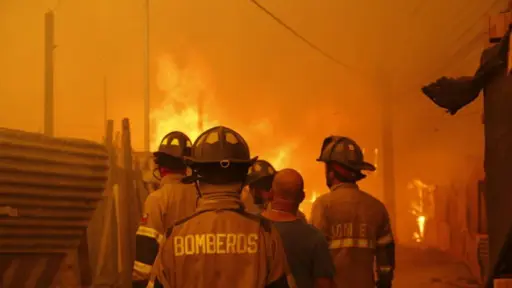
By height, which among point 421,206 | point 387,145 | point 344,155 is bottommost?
point 421,206

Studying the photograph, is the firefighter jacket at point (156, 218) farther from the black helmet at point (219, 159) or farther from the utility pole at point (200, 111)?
the utility pole at point (200, 111)

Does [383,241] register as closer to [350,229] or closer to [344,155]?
[350,229]

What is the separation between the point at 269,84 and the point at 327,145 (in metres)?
26.8

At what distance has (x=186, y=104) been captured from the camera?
32.4 m

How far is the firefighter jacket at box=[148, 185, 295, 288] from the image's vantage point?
2766 millimetres

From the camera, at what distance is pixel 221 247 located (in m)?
2.79

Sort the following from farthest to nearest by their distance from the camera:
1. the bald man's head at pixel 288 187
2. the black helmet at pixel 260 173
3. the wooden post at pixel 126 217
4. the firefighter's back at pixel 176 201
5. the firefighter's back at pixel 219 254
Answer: the wooden post at pixel 126 217 → the black helmet at pixel 260 173 → the firefighter's back at pixel 176 201 → the bald man's head at pixel 288 187 → the firefighter's back at pixel 219 254

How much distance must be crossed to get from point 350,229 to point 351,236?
0.06 m

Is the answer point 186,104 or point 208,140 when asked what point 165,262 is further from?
point 186,104

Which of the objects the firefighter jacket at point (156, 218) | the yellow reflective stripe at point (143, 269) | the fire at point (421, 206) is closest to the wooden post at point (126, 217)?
the firefighter jacket at point (156, 218)

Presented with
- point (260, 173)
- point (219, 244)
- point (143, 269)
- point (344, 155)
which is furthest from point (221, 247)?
point (260, 173)

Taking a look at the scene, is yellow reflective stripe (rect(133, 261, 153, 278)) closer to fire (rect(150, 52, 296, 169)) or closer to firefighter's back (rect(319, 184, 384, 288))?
firefighter's back (rect(319, 184, 384, 288))

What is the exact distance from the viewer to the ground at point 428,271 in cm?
1492

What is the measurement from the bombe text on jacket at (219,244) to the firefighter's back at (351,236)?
2399mm
